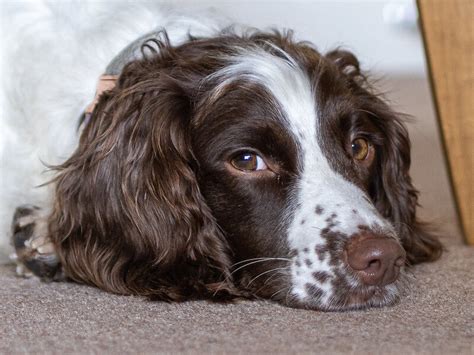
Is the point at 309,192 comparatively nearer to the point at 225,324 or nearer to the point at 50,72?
the point at 225,324

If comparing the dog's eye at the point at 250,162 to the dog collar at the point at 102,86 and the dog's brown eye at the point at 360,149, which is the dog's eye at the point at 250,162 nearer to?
the dog's brown eye at the point at 360,149

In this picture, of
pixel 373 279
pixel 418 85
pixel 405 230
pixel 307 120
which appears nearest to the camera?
pixel 373 279

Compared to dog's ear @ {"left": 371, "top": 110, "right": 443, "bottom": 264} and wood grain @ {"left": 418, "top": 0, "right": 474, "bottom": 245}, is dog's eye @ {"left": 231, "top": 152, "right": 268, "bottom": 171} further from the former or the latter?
wood grain @ {"left": 418, "top": 0, "right": 474, "bottom": 245}

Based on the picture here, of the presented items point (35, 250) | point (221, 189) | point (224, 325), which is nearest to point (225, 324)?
point (224, 325)

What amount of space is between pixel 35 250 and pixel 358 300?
834 millimetres

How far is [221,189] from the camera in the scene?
2.22 metres

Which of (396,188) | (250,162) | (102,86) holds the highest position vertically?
(102,86)

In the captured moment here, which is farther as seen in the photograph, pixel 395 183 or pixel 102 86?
pixel 395 183

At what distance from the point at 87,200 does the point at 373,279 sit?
717 millimetres

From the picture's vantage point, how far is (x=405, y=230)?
102 inches

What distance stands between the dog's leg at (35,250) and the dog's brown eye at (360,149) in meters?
0.78

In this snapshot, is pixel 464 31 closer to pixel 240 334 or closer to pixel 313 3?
pixel 240 334

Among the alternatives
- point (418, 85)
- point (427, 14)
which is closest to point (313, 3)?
point (418, 85)

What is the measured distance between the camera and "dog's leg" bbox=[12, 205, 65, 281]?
2342 millimetres
